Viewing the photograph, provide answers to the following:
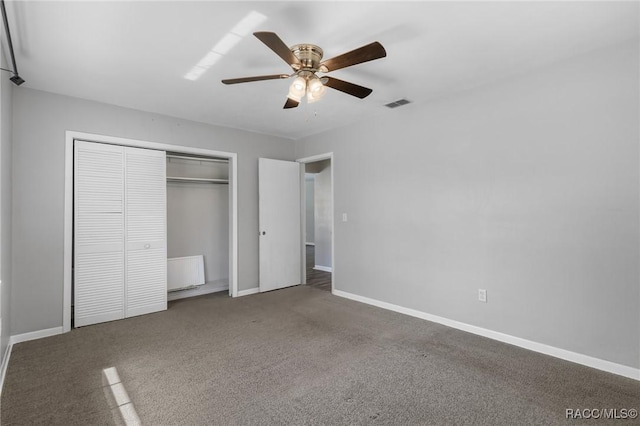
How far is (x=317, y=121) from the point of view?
14.7 feet

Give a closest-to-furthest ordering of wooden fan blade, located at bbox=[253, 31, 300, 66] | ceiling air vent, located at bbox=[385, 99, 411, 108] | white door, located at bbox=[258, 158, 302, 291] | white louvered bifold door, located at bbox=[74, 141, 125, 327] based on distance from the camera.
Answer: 1. wooden fan blade, located at bbox=[253, 31, 300, 66]
2. white louvered bifold door, located at bbox=[74, 141, 125, 327]
3. ceiling air vent, located at bbox=[385, 99, 411, 108]
4. white door, located at bbox=[258, 158, 302, 291]

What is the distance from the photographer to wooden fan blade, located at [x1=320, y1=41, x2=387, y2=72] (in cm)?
194

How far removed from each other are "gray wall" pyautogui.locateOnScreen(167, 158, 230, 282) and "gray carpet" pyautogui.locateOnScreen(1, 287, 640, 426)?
1.64m

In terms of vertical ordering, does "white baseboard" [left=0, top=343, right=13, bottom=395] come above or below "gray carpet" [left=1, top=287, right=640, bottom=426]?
above

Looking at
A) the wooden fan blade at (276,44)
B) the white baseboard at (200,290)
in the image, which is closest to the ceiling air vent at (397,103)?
the wooden fan blade at (276,44)

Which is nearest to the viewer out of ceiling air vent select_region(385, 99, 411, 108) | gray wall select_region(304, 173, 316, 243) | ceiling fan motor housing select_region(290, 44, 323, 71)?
ceiling fan motor housing select_region(290, 44, 323, 71)

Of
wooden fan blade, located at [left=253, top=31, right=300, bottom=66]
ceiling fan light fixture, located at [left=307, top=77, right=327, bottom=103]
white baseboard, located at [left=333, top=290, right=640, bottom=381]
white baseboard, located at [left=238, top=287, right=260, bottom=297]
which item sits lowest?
white baseboard, located at [left=333, top=290, right=640, bottom=381]

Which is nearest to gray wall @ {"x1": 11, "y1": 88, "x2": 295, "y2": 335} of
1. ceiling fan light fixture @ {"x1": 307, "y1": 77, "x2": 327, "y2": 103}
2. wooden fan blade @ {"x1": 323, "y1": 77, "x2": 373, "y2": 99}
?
ceiling fan light fixture @ {"x1": 307, "y1": 77, "x2": 327, "y2": 103}

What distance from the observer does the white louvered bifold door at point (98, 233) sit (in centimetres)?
350

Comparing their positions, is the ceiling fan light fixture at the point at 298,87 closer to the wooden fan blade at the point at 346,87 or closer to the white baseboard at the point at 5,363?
the wooden fan blade at the point at 346,87

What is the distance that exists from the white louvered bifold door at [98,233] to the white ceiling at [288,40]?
717 mm

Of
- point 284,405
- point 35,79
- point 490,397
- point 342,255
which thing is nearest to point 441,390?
point 490,397

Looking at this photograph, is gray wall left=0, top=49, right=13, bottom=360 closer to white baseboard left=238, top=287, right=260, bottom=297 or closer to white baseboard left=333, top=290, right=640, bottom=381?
white baseboard left=238, top=287, right=260, bottom=297

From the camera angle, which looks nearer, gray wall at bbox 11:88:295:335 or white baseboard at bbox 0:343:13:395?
white baseboard at bbox 0:343:13:395
